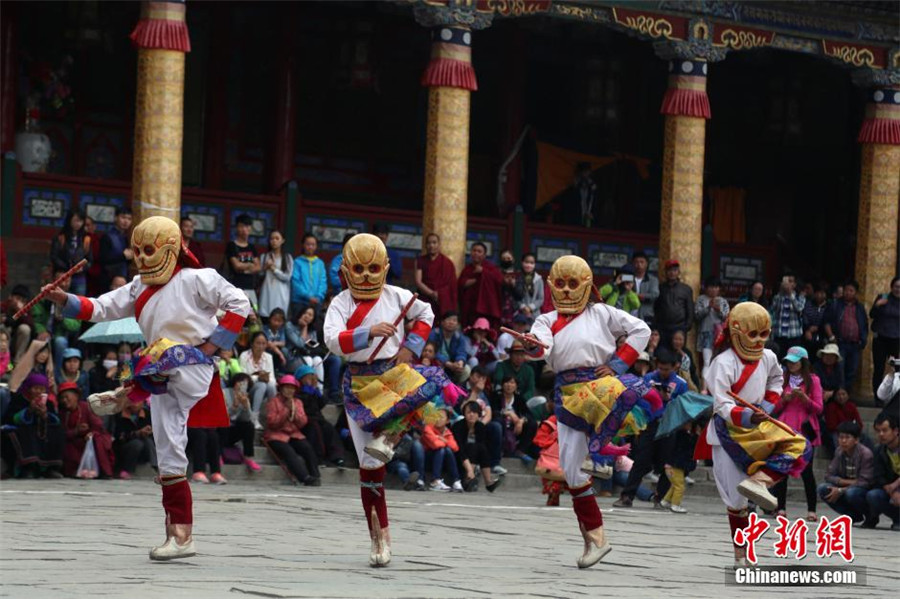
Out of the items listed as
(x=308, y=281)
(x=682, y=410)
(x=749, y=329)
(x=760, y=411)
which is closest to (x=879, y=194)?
(x=308, y=281)

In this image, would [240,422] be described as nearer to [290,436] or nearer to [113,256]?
[290,436]

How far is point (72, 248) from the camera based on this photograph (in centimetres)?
1762

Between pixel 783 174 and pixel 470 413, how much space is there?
1339 centimetres

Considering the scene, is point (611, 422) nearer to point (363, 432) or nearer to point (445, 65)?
point (363, 432)

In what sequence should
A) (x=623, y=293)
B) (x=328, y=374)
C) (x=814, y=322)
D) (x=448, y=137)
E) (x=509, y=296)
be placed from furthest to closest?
1. (x=814, y=322)
2. (x=448, y=137)
3. (x=623, y=293)
4. (x=509, y=296)
5. (x=328, y=374)

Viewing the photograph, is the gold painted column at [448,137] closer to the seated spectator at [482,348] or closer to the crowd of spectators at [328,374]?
the crowd of spectators at [328,374]

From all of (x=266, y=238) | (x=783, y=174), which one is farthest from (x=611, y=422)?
(x=783, y=174)

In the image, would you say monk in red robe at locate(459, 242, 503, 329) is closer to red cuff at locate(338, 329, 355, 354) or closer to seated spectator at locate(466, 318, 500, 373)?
seated spectator at locate(466, 318, 500, 373)

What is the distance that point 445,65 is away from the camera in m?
21.0

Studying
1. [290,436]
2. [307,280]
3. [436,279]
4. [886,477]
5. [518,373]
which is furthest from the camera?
[436,279]

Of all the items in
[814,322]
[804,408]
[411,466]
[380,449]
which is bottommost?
[411,466]

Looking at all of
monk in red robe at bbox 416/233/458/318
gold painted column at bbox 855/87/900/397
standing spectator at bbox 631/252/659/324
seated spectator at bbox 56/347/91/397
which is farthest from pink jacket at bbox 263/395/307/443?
gold painted column at bbox 855/87/900/397

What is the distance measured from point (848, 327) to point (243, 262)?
7.92 m

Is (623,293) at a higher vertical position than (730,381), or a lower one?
higher
